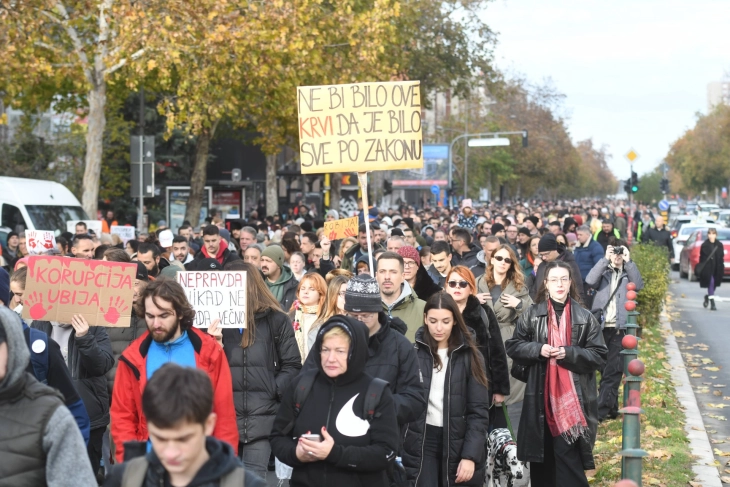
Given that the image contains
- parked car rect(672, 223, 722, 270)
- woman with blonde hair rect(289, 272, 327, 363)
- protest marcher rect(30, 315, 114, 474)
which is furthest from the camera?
parked car rect(672, 223, 722, 270)

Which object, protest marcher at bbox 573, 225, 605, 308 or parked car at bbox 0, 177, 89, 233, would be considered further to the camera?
parked car at bbox 0, 177, 89, 233

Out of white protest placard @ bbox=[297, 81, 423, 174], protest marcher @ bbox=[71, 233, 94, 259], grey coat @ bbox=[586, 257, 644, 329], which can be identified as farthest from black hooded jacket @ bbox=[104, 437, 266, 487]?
grey coat @ bbox=[586, 257, 644, 329]

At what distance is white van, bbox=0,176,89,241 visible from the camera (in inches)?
809

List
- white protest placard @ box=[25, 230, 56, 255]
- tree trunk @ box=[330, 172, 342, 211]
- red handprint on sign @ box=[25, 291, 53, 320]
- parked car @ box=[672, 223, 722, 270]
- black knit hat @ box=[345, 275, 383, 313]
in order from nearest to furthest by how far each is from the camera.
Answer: black knit hat @ box=[345, 275, 383, 313], red handprint on sign @ box=[25, 291, 53, 320], white protest placard @ box=[25, 230, 56, 255], parked car @ box=[672, 223, 722, 270], tree trunk @ box=[330, 172, 342, 211]

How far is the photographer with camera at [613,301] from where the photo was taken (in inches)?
438

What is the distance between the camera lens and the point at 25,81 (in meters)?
24.2

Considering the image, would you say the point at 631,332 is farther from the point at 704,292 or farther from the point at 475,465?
the point at 704,292

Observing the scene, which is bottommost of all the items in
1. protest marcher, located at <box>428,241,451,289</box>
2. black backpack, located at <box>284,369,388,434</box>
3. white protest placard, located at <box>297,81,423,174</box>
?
black backpack, located at <box>284,369,388,434</box>

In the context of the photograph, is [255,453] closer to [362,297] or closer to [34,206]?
[362,297]

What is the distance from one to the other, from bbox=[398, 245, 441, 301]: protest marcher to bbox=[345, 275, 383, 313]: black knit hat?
2.88 metres

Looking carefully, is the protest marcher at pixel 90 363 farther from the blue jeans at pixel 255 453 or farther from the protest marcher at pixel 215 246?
the protest marcher at pixel 215 246

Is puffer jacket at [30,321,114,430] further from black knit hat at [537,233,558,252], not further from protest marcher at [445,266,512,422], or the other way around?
black knit hat at [537,233,558,252]

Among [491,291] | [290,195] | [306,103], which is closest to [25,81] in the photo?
[306,103]

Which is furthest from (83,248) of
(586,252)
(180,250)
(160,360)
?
(586,252)
